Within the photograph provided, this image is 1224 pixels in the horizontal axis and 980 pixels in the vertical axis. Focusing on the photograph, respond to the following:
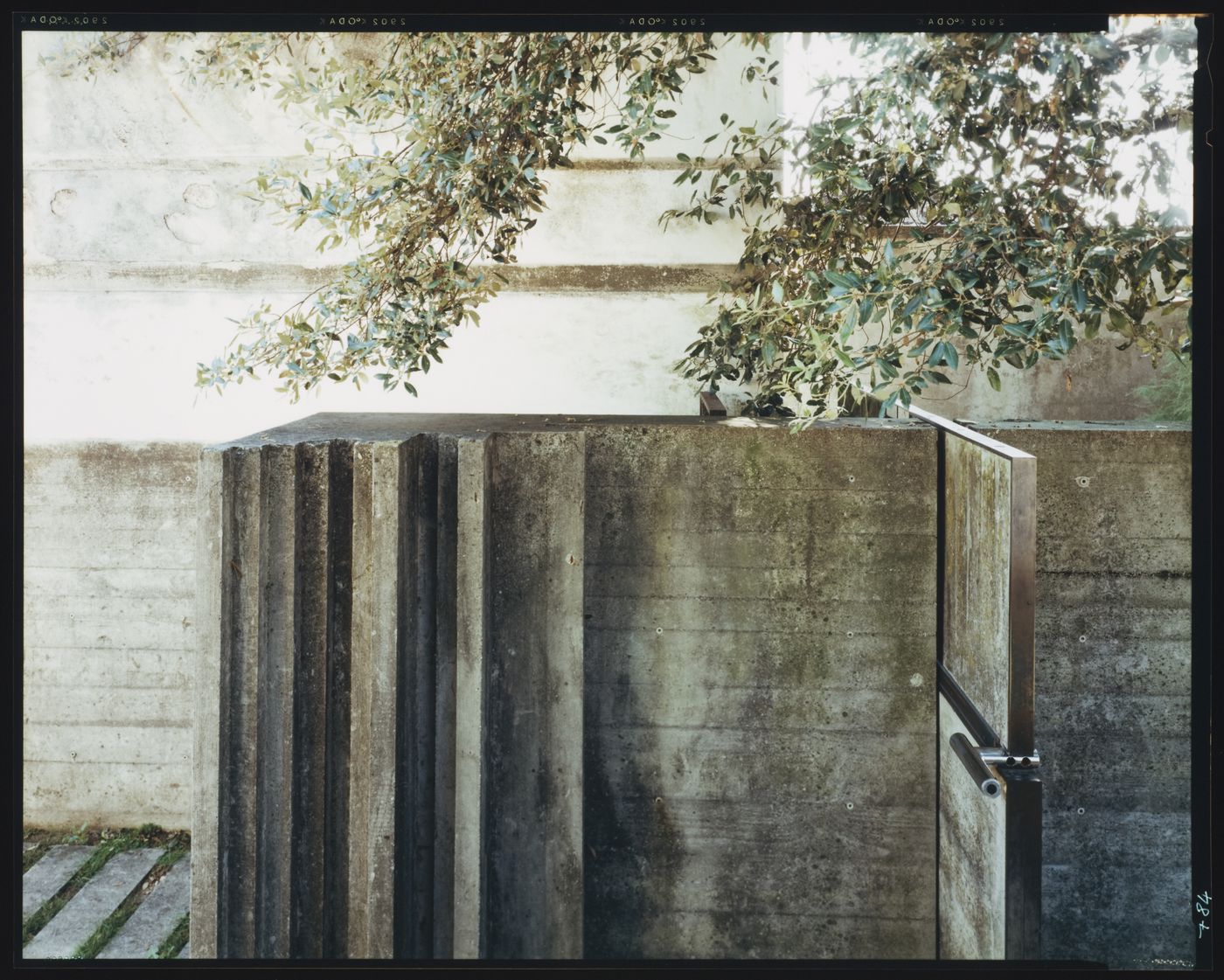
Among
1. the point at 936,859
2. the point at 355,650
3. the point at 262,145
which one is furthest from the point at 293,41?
the point at 936,859

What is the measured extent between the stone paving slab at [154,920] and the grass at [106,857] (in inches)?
1.5

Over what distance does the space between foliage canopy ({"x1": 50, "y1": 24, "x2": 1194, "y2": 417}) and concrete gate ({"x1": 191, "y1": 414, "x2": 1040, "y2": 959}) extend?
381mm

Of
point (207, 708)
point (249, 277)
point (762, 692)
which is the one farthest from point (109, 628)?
point (762, 692)

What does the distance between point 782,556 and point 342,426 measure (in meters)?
1.53

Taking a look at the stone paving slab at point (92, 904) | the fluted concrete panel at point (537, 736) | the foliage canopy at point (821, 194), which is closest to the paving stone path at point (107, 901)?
the stone paving slab at point (92, 904)

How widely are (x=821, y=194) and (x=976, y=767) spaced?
1902 mm

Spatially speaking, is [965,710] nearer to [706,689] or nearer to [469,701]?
[706,689]

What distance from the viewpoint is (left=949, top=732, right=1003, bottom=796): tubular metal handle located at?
1953 mm

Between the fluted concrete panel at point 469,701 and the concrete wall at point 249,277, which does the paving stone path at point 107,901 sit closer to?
the fluted concrete panel at point 469,701

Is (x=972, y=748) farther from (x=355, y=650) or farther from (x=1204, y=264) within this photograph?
(x=355, y=650)

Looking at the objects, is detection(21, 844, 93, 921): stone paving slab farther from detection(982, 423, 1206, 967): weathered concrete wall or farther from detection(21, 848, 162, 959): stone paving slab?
detection(982, 423, 1206, 967): weathered concrete wall

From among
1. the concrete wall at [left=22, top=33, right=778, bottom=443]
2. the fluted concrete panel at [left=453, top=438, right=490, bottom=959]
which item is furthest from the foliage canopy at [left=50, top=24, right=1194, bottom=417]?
the fluted concrete panel at [left=453, top=438, right=490, bottom=959]

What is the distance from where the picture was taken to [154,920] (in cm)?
350

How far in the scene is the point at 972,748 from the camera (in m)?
2.11
